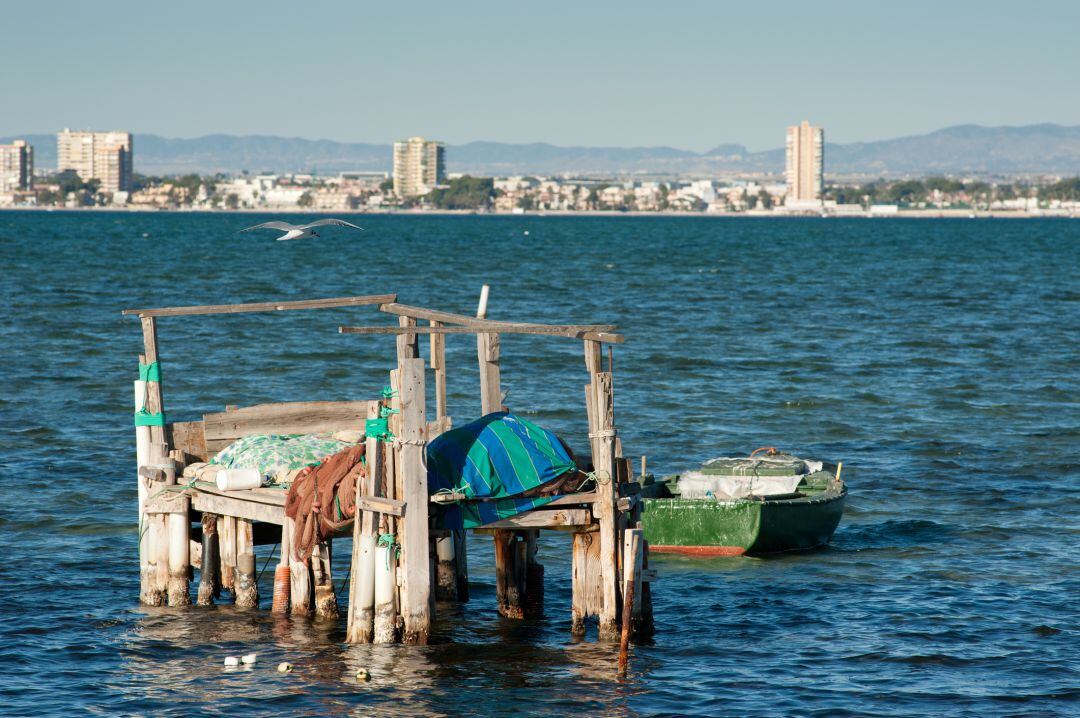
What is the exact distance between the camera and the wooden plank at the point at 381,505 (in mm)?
13766

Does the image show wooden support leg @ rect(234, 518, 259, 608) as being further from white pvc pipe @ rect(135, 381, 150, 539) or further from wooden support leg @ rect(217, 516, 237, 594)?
white pvc pipe @ rect(135, 381, 150, 539)

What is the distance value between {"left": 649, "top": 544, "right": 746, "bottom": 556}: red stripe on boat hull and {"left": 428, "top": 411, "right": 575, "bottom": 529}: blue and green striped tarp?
180 inches

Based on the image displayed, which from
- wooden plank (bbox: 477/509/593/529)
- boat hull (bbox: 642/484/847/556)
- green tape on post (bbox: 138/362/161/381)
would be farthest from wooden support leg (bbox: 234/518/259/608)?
boat hull (bbox: 642/484/847/556)

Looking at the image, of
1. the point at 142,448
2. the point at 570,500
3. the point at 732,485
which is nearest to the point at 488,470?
the point at 570,500

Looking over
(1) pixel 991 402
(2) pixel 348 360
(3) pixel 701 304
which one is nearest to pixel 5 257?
(3) pixel 701 304

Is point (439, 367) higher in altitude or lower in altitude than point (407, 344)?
lower

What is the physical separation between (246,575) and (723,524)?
20.1 feet

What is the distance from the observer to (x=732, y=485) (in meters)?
20.5

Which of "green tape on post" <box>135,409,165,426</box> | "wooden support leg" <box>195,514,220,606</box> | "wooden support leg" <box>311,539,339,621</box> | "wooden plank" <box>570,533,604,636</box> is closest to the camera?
"wooden plank" <box>570,533,604,636</box>

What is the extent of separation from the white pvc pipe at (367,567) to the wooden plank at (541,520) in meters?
1.14

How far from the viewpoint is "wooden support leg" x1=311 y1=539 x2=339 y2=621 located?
15.7 meters

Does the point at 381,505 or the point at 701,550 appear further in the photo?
the point at 701,550

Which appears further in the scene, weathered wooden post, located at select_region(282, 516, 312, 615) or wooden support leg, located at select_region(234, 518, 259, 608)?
wooden support leg, located at select_region(234, 518, 259, 608)

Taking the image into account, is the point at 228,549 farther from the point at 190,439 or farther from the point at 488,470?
the point at 488,470
